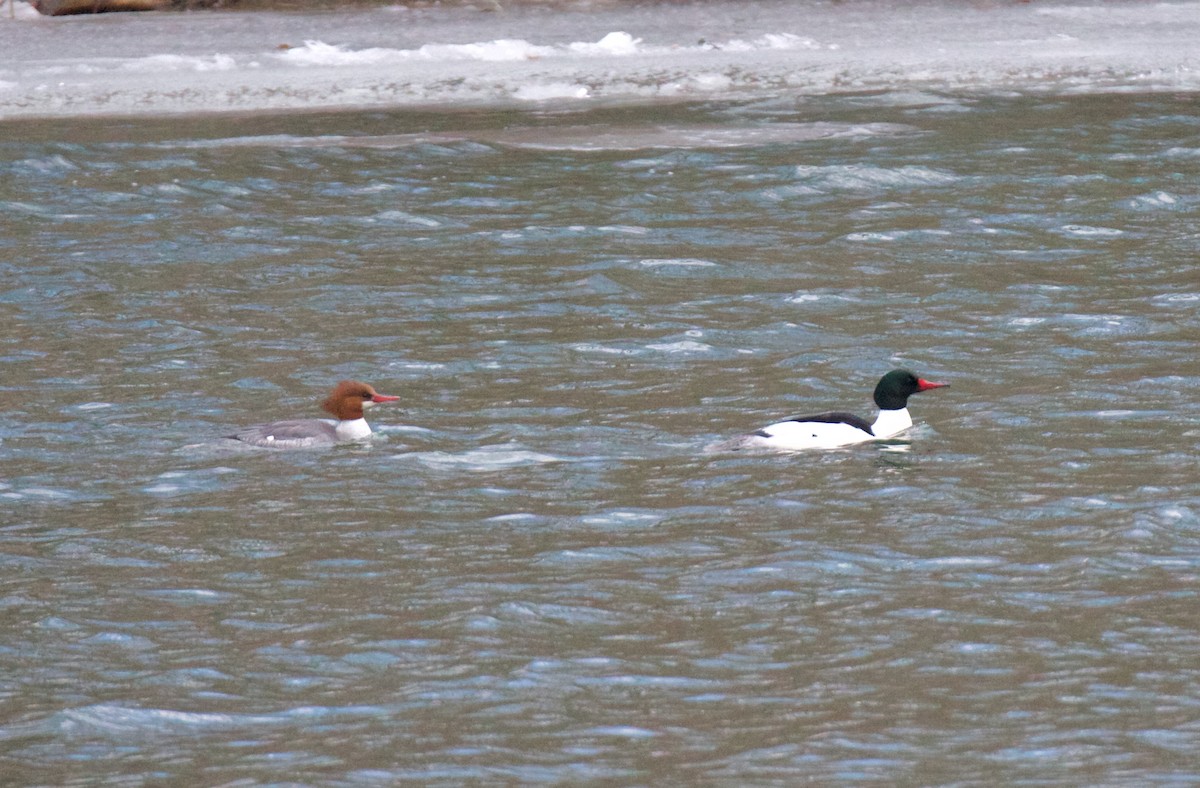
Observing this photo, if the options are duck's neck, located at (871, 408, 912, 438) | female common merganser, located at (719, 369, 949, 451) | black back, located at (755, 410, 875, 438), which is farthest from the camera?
duck's neck, located at (871, 408, 912, 438)

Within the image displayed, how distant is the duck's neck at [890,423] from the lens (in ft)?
36.3

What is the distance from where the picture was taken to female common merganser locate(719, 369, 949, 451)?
1058cm

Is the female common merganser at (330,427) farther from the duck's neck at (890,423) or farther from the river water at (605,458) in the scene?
the duck's neck at (890,423)

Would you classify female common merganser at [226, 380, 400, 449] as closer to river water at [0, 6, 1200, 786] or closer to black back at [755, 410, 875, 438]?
river water at [0, 6, 1200, 786]

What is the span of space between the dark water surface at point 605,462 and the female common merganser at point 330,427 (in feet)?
0.44

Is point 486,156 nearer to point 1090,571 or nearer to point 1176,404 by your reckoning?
point 1176,404

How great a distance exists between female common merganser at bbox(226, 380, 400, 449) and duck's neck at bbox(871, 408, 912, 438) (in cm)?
280

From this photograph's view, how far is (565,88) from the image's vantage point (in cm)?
2105

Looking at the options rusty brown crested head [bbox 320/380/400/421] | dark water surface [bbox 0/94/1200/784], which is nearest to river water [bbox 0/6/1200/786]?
dark water surface [bbox 0/94/1200/784]

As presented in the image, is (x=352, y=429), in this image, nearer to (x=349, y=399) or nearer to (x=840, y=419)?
(x=349, y=399)

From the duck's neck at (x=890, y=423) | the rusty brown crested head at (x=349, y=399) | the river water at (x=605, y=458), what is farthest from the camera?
the rusty brown crested head at (x=349, y=399)

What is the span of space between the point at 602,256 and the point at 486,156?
3750mm

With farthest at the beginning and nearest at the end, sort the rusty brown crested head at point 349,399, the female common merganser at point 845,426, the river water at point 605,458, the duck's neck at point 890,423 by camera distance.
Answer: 1. the rusty brown crested head at point 349,399
2. the duck's neck at point 890,423
3. the female common merganser at point 845,426
4. the river water at point 605,458

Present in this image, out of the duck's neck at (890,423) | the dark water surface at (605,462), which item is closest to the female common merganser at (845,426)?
the duck's neck at (890,423)
